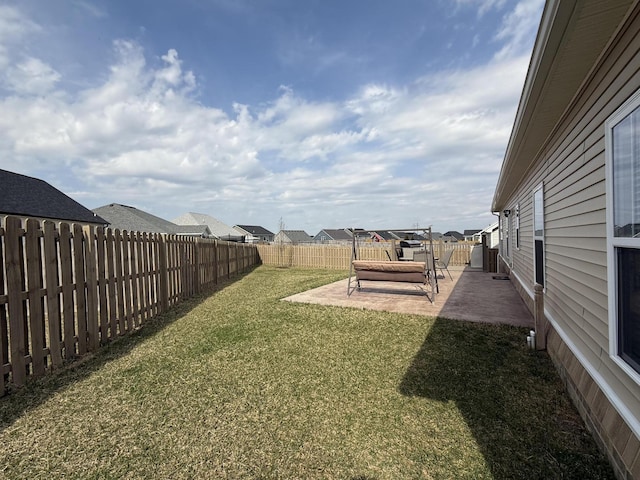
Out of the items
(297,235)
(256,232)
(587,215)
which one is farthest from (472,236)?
(587,215)

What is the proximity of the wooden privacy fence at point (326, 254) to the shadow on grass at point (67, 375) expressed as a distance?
11.4 meters

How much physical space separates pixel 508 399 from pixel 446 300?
13.3 ft

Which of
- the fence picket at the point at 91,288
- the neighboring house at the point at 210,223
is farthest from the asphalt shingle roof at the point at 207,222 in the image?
the fence picket at the point at 91,288

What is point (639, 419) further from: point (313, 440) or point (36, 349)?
point (36, 349)

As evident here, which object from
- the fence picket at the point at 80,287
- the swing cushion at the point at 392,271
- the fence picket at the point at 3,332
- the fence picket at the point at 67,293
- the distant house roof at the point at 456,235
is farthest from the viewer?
the distant house roof at the point at 456,235

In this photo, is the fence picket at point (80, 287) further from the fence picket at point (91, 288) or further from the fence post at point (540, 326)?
the fence post at point (540, 326)

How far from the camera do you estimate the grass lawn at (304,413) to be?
6.13ft

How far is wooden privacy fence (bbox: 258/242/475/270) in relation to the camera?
619 inches

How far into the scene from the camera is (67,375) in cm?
311

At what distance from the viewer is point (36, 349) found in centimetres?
298

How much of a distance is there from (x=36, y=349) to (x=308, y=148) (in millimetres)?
18861

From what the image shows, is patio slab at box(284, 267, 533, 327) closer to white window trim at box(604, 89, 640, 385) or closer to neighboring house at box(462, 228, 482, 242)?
white window trim at box(604, 89, 640, 385)

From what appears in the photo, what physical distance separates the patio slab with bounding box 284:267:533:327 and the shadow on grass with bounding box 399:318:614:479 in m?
0.94

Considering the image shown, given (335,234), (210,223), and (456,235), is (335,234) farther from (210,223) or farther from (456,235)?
(456,235)
